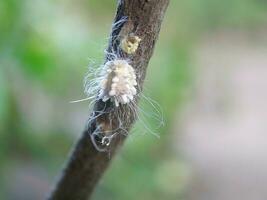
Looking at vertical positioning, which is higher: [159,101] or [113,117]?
[113,117]

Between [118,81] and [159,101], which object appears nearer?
[118,81]

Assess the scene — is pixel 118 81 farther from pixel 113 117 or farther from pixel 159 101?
pixel 159 101

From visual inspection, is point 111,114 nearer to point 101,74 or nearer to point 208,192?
point 101,74

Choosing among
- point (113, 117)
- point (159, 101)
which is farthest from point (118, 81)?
point (159, 101)

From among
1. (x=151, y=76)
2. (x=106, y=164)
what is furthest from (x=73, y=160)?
(x=151, y=76)
